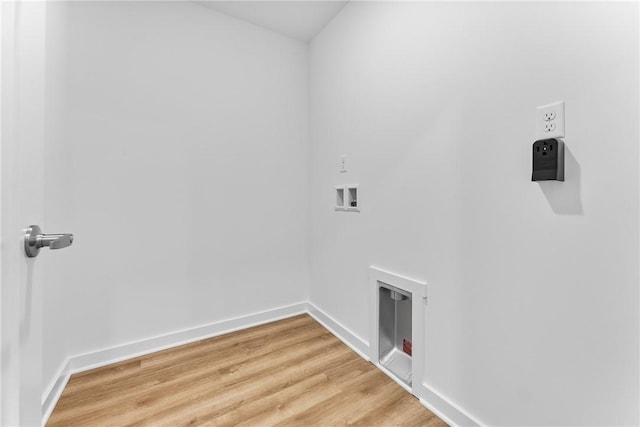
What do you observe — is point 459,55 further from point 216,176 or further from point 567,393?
point 216,176

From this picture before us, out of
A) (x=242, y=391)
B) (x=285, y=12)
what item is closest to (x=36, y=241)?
(x=242, y=391)

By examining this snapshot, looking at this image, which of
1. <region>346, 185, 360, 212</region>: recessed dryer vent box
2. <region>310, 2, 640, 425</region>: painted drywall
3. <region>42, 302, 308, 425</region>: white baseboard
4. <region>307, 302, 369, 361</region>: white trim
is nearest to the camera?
<region>310, 2, 640, 425</region>: painted drywall

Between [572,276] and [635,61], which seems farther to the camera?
[572,276]

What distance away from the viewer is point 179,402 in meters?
1.32

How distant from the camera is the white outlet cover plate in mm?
858

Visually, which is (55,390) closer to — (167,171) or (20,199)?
(167,171)

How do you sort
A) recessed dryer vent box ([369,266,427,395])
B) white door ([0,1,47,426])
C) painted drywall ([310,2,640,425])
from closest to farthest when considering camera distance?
white door ([0,1,47,426]), painted drywall ([310,2,640,425]), recessed dryer vent box ([369,266,427,395])

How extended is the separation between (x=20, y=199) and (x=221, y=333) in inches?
68.4

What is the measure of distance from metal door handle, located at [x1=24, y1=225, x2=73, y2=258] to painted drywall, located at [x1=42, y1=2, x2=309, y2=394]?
98 cm

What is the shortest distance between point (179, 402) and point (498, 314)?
58.7 inches

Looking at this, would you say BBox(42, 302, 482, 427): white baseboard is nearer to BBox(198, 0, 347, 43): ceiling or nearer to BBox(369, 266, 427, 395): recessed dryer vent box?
BBox(369, 266, 427, 395): recessed dryer vent box

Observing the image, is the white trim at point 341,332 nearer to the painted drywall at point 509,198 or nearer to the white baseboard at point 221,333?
the white baseboard at point 221,333

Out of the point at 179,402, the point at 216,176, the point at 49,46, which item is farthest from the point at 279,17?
the point at 179,402

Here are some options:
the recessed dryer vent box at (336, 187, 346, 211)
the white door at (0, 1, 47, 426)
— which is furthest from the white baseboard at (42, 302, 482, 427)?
the white door at (0, 1, 47, 426)
